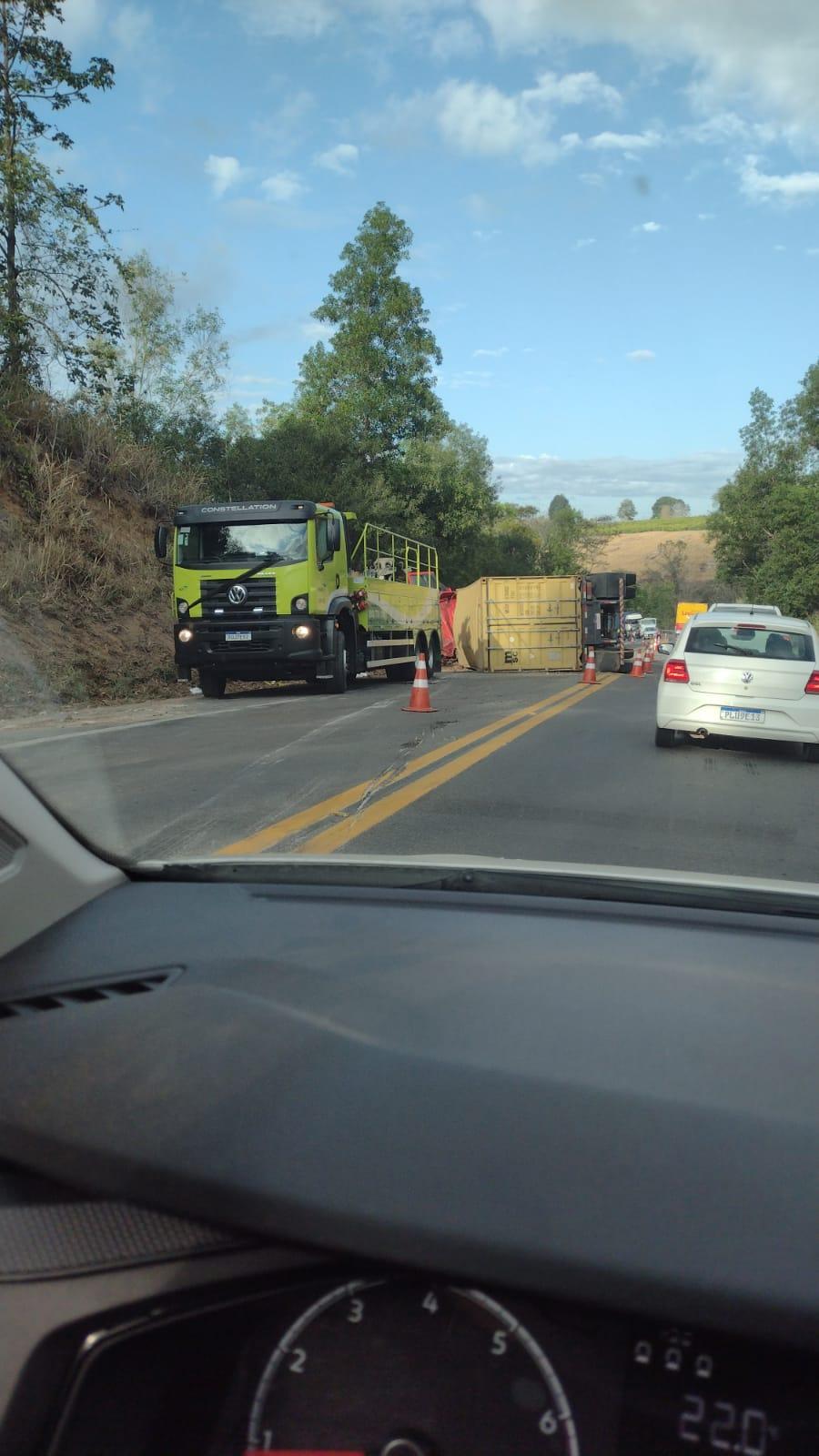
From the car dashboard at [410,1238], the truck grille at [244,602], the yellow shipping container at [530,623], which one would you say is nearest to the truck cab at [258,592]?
the truck grille at [244,602]

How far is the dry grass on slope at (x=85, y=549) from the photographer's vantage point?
2016 cm

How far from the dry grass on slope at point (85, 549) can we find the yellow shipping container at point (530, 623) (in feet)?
28.6

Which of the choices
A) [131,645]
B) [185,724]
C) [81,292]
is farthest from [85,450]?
[185,724]

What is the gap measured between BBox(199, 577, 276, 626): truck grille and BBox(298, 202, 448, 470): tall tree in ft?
102

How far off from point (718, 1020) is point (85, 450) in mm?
26978

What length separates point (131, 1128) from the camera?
1.79m

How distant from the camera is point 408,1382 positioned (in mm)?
1617

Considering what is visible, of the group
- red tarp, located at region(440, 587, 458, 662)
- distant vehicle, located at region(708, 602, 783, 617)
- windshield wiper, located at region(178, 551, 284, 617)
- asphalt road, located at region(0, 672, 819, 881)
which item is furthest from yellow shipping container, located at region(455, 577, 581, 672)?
asphalt road, located at region(0, 672, 819, 881)

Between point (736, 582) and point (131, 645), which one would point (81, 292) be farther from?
point (736, 582)

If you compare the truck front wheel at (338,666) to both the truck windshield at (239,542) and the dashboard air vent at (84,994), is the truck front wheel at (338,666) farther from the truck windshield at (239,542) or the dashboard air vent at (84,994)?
the dashboard air vent at (84,994)

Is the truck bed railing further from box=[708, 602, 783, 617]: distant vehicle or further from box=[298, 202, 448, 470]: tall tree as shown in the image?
box=[298, 202, 448, 470]: tall tree

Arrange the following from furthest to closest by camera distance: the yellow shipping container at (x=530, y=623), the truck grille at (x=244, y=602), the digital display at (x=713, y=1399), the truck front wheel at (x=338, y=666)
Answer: the yellow shipping container at (x=530, y=623) → the truck front wheel at (x=338, y=666) → the truck grille at (x=244, y=602) → the digital display at (x=713, y=1399)

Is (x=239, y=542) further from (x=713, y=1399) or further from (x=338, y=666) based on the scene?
(x=713, y=1399)

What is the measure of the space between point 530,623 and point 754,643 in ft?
68.6
